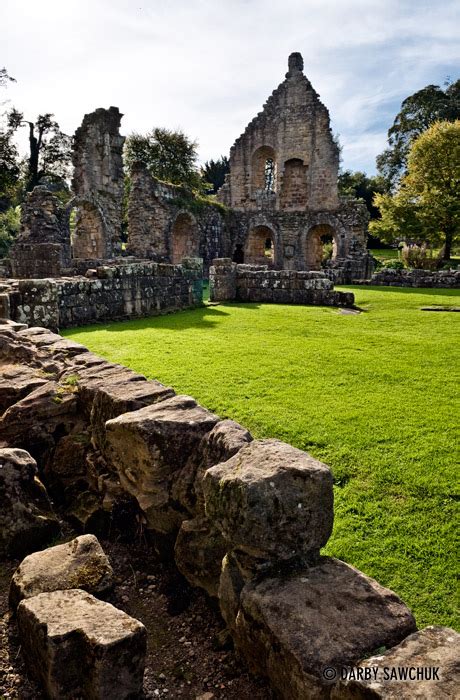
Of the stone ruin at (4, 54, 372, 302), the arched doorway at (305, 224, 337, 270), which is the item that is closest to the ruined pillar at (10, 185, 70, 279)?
the stone ruin at (4, 54, 372, 302)

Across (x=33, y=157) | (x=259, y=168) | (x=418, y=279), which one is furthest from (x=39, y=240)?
(x=33, y=157)

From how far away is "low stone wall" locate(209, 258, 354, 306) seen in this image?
49.9 ft

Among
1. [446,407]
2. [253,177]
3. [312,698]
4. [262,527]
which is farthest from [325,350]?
[253,177]

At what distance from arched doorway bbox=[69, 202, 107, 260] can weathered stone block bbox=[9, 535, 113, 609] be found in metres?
22.0

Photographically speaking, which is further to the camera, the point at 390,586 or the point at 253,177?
the point at 253,177

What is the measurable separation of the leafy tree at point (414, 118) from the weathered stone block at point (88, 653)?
52099 millimetres

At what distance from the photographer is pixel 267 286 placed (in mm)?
15977

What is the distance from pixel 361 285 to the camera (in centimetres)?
2236

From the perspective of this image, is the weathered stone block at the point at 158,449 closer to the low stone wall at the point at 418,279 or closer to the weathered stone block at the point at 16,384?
the weathered stone block at the point at 16,384

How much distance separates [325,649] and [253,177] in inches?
1375

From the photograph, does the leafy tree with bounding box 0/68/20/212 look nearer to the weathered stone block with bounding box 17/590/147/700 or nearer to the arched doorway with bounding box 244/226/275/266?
the arched doorway with bounding box 244/226/275/266

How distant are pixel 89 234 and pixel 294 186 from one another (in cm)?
1650

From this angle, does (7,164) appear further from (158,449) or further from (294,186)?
(158,449)

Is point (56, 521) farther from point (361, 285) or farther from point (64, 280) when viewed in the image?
Answer: point (361, 285)
